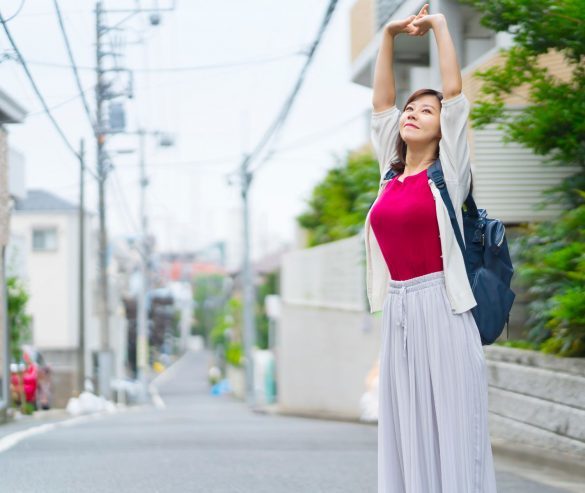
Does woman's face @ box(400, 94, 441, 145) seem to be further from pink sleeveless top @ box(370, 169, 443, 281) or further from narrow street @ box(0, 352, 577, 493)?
narrow street @ box(0, 352, 577, 493)

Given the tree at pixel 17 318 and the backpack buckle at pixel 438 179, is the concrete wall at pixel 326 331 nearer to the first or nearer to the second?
the tree at pixel 17 318

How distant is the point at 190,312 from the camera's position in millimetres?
145000

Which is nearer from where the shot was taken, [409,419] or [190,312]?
[409,419]

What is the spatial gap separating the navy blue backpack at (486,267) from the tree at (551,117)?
10.9 ft

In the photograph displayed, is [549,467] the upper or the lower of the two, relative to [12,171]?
lower

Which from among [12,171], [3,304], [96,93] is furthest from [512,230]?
[96,93]

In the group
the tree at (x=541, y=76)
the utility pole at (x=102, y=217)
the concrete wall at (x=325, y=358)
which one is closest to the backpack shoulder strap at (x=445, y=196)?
the tree at (x=541, y=76)

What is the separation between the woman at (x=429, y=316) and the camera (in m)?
3.67

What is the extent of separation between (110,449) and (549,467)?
123 inches

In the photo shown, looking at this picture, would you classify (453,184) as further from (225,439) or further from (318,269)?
(318,269)

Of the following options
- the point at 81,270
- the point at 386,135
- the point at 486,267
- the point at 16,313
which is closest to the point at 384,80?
the point at 386,135

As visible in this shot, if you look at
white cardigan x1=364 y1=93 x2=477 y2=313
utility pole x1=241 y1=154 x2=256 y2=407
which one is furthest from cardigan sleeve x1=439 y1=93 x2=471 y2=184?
utility pole x1=241 y1=154 x2=256 y2=407

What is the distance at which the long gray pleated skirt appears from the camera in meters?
3.67

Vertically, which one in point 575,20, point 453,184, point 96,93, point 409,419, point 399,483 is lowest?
point 399,483
